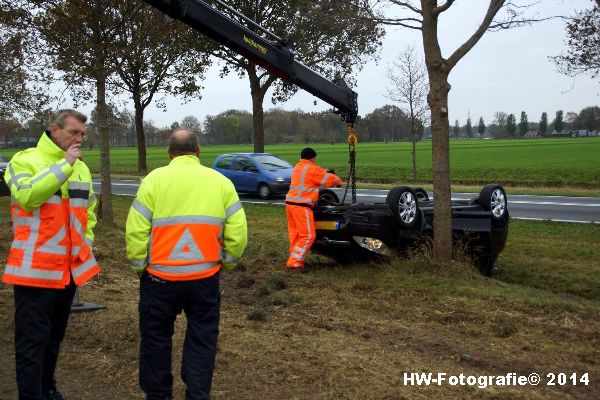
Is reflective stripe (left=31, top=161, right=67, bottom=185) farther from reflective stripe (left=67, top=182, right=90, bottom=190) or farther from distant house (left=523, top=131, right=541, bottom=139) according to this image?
distant house (left=523, top=131, right=541, bottom=139)

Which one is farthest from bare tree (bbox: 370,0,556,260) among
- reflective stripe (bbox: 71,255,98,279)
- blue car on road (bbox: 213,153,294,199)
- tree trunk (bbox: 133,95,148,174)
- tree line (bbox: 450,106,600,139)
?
tree line (bbox: 450,106,600,139)

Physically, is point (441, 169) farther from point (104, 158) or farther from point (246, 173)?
point (246, 173)

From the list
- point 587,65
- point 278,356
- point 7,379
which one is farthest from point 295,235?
point 587,65

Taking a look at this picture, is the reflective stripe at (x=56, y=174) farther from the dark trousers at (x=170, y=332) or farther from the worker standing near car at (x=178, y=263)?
the dark trousers at (x=170, y=332)

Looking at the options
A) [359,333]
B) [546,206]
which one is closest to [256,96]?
[546,206]

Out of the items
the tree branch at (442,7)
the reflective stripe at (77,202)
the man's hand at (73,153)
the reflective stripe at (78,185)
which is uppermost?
the tree branch at (442,7)

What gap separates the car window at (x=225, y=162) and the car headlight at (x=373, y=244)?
636 inches

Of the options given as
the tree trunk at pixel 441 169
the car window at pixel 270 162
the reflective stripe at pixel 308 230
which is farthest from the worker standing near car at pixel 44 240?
the car window at pixel 270 162

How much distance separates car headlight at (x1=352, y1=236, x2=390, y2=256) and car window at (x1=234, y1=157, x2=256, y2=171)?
14.9 meters

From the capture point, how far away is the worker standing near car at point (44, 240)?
3947 millimetres

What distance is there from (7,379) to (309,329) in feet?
8.24

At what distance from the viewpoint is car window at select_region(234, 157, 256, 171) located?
2352cm

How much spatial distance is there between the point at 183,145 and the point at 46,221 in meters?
0.95

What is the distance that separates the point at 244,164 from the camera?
2391 cm
